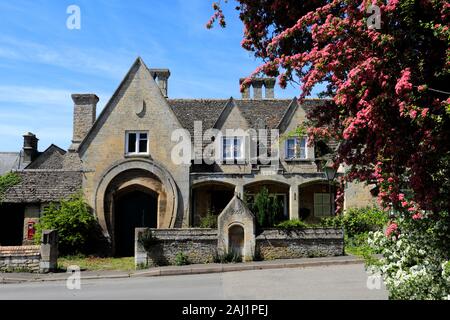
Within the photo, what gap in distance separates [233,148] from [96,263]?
11.3 metres

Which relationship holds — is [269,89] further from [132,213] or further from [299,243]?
[299,243]

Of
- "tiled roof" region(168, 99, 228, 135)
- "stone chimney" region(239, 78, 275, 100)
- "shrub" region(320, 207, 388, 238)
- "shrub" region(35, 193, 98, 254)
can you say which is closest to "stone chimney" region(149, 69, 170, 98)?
"tiled roof" region(168, 99, 228, 135)

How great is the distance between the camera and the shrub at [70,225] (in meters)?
22.1

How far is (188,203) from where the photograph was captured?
24312 mm

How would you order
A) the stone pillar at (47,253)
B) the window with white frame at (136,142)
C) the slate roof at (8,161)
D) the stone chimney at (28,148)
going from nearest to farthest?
the stone pillar at (47,253), the window with white frame at (136,142), the stone chimney at (28,148), the slate roof at (8,161)

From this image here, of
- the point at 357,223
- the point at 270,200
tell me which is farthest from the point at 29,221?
the point at 357,223

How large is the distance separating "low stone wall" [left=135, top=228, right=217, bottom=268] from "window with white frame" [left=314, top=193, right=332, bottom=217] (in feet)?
36.3

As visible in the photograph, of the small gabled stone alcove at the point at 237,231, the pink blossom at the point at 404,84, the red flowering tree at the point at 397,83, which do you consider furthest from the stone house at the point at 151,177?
the pink blossom at the point at 404,84

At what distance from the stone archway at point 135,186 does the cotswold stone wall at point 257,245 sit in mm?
5260

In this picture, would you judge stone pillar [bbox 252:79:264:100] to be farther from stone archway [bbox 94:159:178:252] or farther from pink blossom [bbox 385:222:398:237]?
pink blossom [bbox 385:222:398:237]

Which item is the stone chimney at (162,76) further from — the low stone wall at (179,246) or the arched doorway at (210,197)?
the low stone wall at (179,246)

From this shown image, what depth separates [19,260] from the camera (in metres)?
18.0

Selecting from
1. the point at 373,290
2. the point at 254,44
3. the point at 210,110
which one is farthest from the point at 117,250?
the point at 254,44

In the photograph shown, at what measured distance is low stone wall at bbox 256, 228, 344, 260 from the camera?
1908cm
